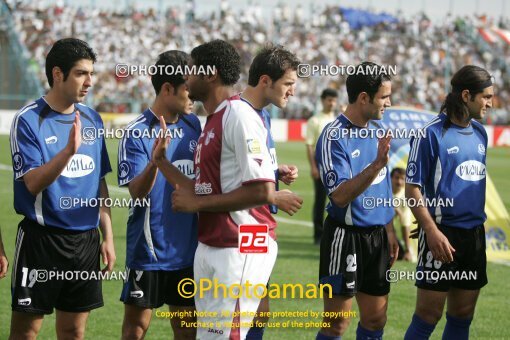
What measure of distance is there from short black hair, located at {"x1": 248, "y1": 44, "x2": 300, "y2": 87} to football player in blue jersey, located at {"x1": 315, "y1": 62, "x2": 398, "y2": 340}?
0.84 metres

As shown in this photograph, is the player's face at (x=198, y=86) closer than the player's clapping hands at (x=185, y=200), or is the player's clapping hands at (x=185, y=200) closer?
the player's clapping hands at (x=185, y=200)

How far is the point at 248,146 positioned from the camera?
4.17 meters

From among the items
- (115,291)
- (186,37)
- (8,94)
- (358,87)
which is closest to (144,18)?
(186,37)

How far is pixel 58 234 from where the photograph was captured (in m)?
5.21

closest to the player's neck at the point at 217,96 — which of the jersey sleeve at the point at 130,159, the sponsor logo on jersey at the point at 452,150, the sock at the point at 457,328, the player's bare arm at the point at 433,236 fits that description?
the jersey sleeve at the point at 130,159

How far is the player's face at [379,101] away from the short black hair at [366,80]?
24mm

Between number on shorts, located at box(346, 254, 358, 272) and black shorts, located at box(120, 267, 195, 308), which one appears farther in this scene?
number on shorts, located at box(346, 254, 358, 272)

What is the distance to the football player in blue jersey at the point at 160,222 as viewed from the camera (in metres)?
5.47

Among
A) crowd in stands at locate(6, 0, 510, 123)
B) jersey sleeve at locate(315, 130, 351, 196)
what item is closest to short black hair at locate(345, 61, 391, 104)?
jersey sleeve at locate(315, 130, 351, 196)

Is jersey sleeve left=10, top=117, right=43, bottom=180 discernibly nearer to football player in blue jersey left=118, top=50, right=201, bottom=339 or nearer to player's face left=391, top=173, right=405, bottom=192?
football player in blue jersey left=118, top=50, right=201, bottom=339

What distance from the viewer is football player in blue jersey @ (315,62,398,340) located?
19.1 ft

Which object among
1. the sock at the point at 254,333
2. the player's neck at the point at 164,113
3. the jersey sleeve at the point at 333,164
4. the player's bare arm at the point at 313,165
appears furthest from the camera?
the player's bare arm at the point at 313,165

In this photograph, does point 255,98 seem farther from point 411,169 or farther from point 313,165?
point 313,165

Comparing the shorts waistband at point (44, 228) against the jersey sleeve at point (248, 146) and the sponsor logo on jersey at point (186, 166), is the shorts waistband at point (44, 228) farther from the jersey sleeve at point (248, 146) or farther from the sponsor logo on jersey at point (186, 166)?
the jersey sleeve at point (248, 146)
